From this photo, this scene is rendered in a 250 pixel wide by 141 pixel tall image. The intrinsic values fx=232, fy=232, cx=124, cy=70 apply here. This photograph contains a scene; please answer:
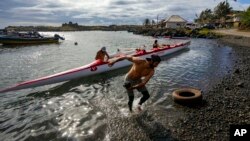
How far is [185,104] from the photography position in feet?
32.9

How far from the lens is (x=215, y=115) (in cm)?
874

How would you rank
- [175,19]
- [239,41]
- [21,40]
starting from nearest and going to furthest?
[239,41] < [21,40] < [175,19]

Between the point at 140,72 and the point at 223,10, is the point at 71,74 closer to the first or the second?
the point at 140,72

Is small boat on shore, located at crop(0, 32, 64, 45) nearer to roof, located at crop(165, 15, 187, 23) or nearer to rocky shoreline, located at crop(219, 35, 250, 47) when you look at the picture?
rocky shoreline, located at crop(219, 35, 250, 47)

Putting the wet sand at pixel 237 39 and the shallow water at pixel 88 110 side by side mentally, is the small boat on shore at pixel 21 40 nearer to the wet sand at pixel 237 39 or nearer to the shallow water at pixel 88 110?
the shallow water at pixel 88 110

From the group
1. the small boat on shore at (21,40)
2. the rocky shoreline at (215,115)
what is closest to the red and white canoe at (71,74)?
the rocky shoreline at (215,115)

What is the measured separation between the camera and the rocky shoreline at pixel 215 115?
24.2 feet

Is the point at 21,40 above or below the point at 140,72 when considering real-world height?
above

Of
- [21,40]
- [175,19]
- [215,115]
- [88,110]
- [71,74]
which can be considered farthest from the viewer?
[175,19]

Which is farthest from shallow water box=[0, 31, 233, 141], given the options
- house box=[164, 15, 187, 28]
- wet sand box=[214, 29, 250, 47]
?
house box=[164, 15, 187, 28]

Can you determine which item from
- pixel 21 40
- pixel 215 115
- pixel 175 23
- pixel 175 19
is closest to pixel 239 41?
pixel 215 115

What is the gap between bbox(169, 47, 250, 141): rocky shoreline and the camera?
738cm

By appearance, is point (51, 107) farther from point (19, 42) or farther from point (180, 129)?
point (19, 42)

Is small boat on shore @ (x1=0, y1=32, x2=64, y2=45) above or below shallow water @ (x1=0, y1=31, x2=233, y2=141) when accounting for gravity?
above
